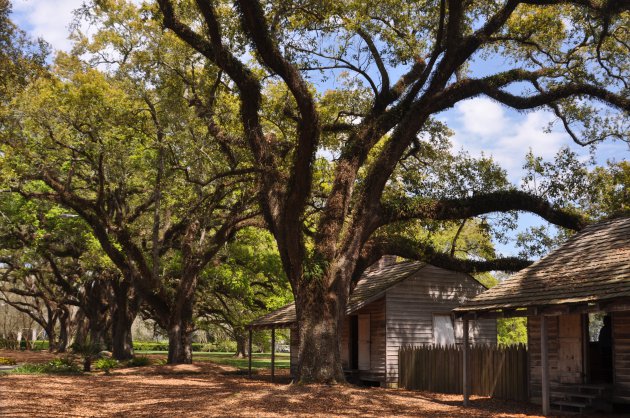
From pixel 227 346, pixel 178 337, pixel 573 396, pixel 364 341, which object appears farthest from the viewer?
pixel 227 346

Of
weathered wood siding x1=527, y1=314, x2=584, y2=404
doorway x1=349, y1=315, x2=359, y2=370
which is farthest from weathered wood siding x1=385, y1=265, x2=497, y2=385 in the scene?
weathered wood siding x1=527, y1=314, x2=584, y2=404

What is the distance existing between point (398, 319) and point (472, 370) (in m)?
4.73

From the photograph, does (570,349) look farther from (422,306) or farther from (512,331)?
(512,331)

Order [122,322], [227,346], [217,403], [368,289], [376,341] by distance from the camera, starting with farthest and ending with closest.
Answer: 1. [227,346]
2. [122,322]
3. [368,289]
4. [376,341]
5. [217,403]

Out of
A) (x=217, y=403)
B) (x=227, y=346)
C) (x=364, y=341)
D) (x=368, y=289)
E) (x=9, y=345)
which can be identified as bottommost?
(x=227, y=346)

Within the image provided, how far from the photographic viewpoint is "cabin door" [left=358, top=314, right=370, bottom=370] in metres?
24.7

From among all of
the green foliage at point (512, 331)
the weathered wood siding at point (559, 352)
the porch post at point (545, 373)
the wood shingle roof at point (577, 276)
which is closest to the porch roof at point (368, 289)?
the wood shingle roof at point (577, 276)

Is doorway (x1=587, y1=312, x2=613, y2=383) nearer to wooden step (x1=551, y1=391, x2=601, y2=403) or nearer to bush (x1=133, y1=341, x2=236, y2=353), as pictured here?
wooden step (x1=551, y1=391, x2=601, y2=403)

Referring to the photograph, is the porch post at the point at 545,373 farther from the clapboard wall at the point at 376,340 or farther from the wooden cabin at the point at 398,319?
the clapboard wall at the point at 376,340

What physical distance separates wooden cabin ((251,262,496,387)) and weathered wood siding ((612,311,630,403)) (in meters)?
9.75

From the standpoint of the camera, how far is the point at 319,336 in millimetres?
18641

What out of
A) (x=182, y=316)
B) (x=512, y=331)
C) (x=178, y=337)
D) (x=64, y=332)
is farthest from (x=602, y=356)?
(x=64, y=332)

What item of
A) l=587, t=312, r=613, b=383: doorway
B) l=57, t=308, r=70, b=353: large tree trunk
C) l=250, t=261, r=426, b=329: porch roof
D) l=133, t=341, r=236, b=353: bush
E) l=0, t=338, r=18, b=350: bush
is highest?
l=250, t=261, r=426, b=329: porch roof

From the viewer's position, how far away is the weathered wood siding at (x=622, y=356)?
47.2ft
